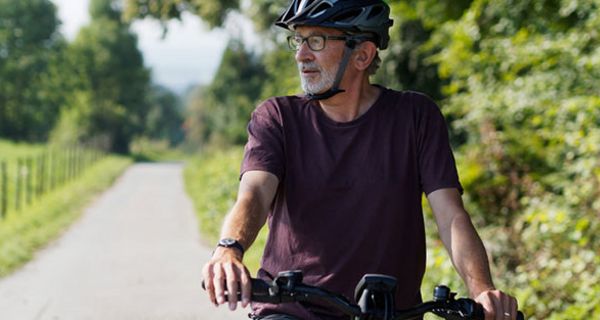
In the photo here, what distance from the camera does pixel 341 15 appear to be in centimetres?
354

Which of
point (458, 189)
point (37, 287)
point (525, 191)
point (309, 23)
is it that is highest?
point (309, 23)

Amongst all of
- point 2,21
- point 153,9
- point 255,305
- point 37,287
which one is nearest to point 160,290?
point 37,287

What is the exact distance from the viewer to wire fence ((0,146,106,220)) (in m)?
22.5

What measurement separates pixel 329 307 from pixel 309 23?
946mm

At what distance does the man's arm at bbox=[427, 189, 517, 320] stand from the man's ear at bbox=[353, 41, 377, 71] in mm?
549

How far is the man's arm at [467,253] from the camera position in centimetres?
298

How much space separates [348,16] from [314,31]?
0.41 ft

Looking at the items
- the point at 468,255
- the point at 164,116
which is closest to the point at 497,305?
the point at 468,255

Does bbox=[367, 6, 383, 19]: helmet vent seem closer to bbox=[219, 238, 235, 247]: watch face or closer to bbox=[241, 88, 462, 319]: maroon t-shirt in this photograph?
bbox=[241, 88, 462, 319]: maroon t-shirt

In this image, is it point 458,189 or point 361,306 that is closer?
point 361,306

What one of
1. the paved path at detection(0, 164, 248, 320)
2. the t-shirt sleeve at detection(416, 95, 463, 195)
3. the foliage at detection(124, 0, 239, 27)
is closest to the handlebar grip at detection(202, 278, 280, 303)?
the t-shirt sleeve at detection(416, 95, 463, 195)

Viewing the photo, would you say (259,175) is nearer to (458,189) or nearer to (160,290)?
(458,189)

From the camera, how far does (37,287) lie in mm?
11164

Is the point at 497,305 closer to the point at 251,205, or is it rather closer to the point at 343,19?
the point at 251,205
